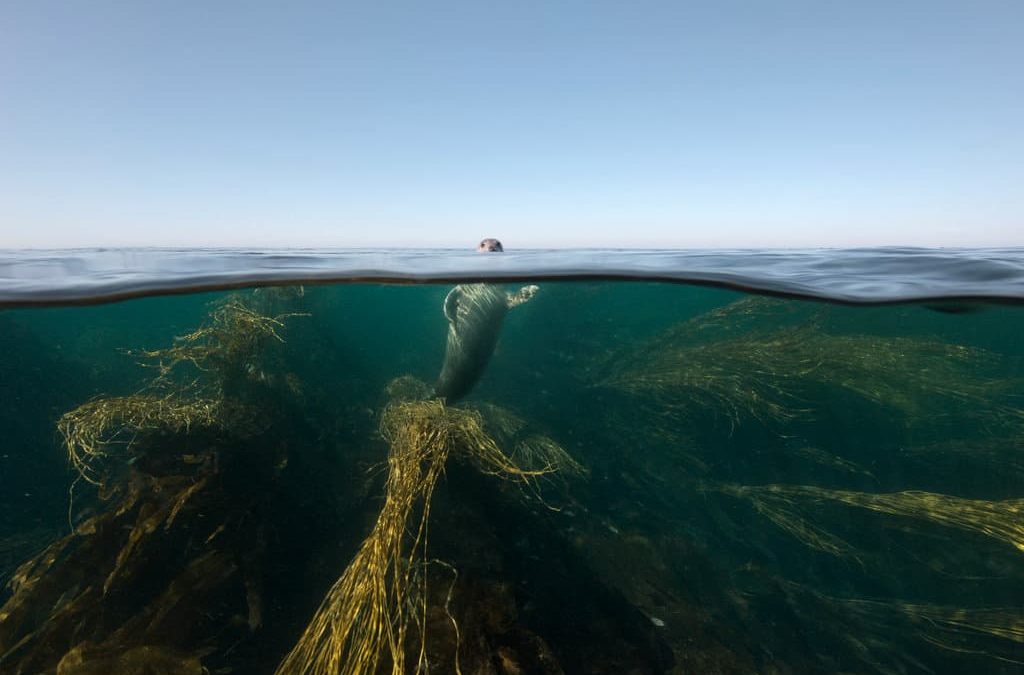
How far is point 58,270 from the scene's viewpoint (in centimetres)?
818

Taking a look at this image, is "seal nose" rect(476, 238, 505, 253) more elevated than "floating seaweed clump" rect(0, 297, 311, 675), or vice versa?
"seal nose" rect(476, 238, 505, 253)

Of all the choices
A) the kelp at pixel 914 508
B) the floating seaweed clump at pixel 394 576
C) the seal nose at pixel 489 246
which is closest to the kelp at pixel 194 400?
the floating seaweed clump at pixel 394 576

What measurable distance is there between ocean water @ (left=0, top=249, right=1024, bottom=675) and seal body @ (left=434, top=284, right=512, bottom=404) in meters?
0.36

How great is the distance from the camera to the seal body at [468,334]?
25.3 ft

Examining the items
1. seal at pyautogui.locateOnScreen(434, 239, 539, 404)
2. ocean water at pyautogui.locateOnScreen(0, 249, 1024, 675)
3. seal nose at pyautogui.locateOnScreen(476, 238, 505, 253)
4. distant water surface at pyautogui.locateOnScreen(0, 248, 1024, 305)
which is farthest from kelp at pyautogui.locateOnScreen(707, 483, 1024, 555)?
seal nose at pyautogui.locateOnScreen(476, 238, 505, 253)

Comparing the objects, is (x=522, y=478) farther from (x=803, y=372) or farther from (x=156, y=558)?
(x=803, y=372)

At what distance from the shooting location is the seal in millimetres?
7703

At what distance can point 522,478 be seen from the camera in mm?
5816

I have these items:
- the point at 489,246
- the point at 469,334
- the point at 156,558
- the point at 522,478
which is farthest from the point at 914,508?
the point at 489,246

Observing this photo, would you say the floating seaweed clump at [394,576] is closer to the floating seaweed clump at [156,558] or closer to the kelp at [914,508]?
the floating seaweed clump at [156,558]

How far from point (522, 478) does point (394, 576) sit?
2.67 m

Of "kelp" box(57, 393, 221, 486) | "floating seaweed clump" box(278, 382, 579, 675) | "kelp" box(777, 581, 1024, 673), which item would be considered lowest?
"kelp" box(777, 581, 1024, 673)

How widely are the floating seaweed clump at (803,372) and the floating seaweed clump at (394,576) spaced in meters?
4.48

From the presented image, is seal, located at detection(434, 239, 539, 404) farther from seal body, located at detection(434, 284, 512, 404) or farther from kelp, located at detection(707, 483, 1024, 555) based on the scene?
kelp, located at detection(707, 483, 1024, 555)
